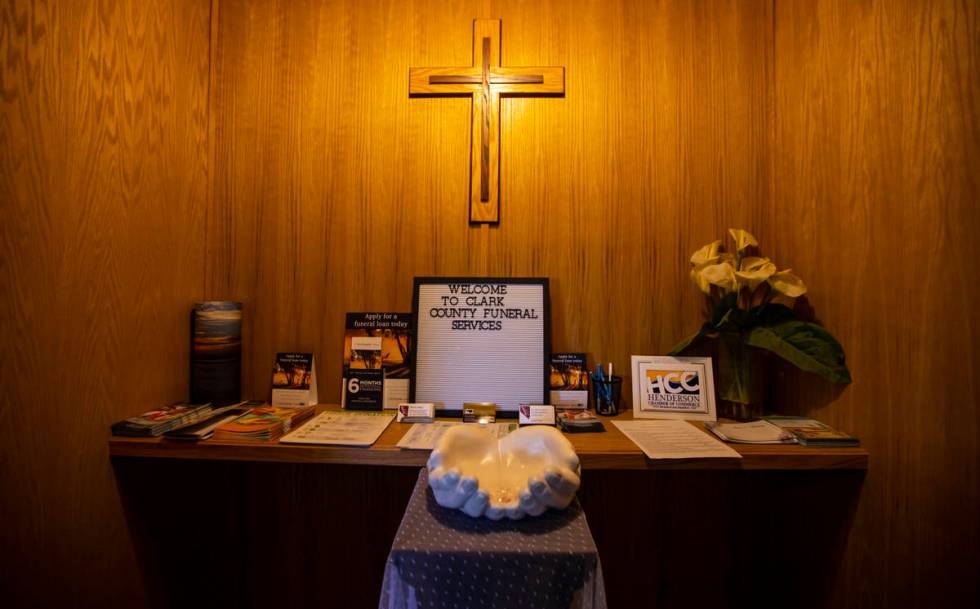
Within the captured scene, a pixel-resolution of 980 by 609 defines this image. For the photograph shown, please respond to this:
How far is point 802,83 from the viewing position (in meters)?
1.32

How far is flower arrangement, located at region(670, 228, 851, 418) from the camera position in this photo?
1156 millimetres

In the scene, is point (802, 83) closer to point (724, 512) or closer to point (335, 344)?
point (724, 512)

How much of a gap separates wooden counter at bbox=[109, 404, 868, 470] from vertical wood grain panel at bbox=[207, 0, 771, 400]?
412 mm

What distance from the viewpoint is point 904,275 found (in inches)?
40.6

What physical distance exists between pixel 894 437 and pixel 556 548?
42.7 inches

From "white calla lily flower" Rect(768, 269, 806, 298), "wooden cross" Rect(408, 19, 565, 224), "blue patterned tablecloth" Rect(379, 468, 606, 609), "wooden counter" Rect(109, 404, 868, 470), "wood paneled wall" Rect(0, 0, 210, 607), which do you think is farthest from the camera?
"wooden cross" Rect(408, 19, 565, 224)

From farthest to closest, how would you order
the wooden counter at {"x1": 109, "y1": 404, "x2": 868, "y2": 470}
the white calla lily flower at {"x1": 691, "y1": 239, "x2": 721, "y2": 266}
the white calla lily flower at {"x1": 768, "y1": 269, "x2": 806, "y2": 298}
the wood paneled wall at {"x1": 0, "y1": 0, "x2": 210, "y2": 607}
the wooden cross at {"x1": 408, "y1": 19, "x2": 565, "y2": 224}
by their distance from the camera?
the wooden cross at {"x1": 408, "y1": 19, "x2": 565, "y2": 224} → the white calla lily flower at {"x1": 691, "y1": 239, "x2": 721, "y2": 266} → the white calla lily flower at {"x1": 768, "y1": 269, "x2": 806, "y2": 298} → the wooden counter at {"x1": 109, "y1": 404, "x2": 868, "y2": 470} → the wood paneled wall at {"x1": 0, "y1": 0, "x2": 210, "y2": 607}

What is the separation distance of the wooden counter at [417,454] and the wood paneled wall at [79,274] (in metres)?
0.15

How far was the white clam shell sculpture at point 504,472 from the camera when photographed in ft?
2.45

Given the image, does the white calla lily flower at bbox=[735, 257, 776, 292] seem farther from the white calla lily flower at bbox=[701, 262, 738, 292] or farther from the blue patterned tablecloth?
the blue patterned tablecloth

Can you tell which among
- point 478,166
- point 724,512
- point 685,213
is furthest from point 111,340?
point 724,512

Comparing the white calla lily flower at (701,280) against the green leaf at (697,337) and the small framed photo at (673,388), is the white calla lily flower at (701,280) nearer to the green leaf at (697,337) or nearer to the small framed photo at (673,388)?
the green leaf at (697,337)

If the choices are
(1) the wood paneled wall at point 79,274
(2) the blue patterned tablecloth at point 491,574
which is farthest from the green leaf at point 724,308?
(1) the wood paneled wall at point 79,274

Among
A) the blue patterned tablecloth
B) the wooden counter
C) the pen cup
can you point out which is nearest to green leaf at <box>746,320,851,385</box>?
the wooden counter
